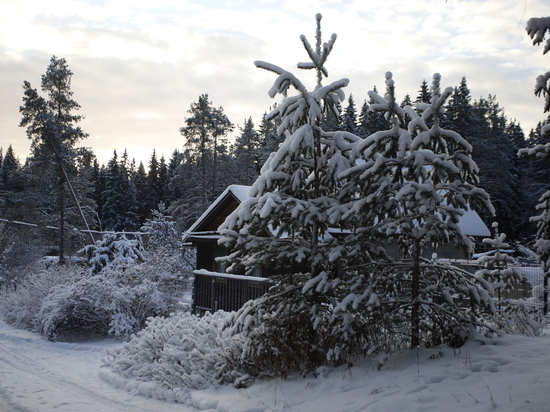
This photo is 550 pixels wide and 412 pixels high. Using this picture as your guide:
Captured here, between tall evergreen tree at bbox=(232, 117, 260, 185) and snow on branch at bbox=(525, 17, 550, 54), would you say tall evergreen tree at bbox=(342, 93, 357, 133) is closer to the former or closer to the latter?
tall evergreen tree at bbox=(232, 117, 260, 185)

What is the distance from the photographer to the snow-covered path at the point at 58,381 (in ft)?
24.1

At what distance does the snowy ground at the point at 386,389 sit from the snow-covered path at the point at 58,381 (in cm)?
2

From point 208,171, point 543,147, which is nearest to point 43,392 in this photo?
point 543,147

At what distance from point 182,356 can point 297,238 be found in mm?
3101

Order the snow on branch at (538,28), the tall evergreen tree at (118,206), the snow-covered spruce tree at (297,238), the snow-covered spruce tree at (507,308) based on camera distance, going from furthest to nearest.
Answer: the tall evergreen tree at (118,206) → the snow-covered spruce tree at (507,308) → the snow-covered spruce tree at (297,238) → the snow on branch at (538,28)

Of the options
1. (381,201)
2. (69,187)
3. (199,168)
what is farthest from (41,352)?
(199,168)

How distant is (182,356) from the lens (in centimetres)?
845

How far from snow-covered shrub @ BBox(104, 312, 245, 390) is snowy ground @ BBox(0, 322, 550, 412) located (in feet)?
1.36

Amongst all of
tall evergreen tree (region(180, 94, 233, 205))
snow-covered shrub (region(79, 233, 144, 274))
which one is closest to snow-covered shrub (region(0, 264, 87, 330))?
snow-covered shrub (region(79, 233, 144, 274))

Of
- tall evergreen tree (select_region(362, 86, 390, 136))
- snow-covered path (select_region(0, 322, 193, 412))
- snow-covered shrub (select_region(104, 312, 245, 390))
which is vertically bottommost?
snow-covered path (select_region(0, 322, 193, 412))

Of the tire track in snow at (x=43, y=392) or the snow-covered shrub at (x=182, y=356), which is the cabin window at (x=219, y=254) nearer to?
the snow-covered shrub at (x=182, y=356)

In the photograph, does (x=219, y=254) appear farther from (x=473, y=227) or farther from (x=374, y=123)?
(x=374, y=123)

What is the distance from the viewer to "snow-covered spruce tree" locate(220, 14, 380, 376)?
7.09m

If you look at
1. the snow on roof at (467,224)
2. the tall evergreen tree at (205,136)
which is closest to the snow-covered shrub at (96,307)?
the snow on roof at (467,224)
